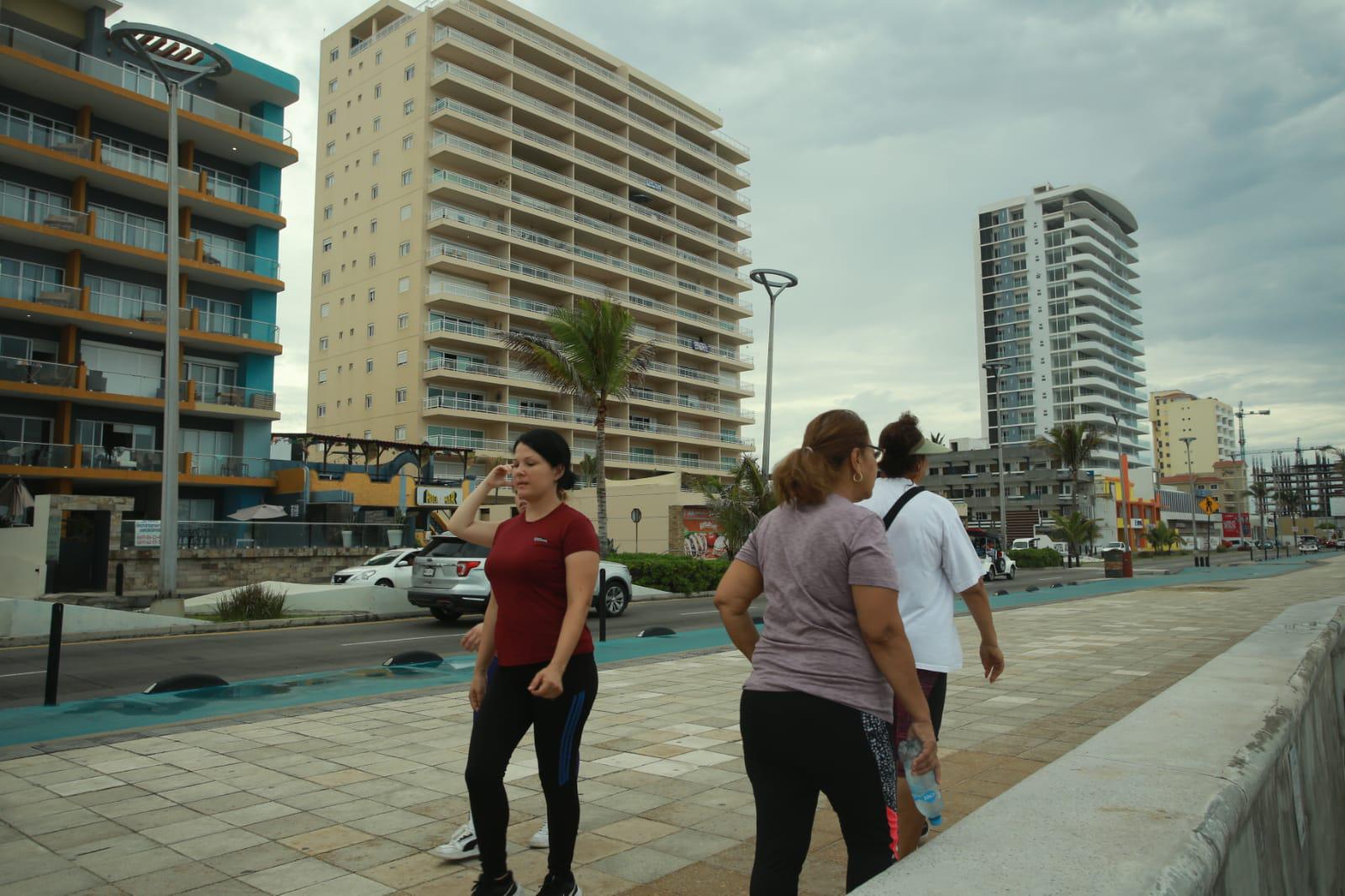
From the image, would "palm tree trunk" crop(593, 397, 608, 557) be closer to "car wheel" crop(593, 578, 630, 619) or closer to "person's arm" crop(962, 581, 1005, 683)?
"car wheel" crop(593, 578, 630, 619)

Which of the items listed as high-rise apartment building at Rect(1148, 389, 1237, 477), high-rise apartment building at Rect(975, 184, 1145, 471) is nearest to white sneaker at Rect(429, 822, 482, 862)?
high-rise apartment building at Rect(975, 184, 1145, 471)

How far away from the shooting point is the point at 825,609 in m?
2.53

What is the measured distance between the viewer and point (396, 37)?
57375 millimetres

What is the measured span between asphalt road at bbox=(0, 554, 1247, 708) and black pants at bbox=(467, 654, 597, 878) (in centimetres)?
756

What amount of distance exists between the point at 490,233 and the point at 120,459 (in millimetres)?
30223

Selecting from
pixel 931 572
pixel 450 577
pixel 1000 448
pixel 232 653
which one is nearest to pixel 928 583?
pixel 931 572

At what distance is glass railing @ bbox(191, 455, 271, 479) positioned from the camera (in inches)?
1218

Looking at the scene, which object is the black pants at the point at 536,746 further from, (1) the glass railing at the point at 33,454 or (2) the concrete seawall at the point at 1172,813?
(1) the glass railing at the point at 33,454

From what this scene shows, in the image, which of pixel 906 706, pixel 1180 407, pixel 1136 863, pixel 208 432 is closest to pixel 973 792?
pixel 906 706

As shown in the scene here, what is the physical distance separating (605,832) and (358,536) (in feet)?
84.5

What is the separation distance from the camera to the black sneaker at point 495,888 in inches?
124

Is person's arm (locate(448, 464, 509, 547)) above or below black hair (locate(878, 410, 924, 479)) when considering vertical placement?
below

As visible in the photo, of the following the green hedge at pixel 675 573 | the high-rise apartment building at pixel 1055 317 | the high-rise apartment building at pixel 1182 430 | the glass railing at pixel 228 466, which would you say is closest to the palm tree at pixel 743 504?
the green hedge at pixel 675 573

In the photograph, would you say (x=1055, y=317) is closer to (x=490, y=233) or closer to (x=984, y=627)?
(x=490, y=233)
